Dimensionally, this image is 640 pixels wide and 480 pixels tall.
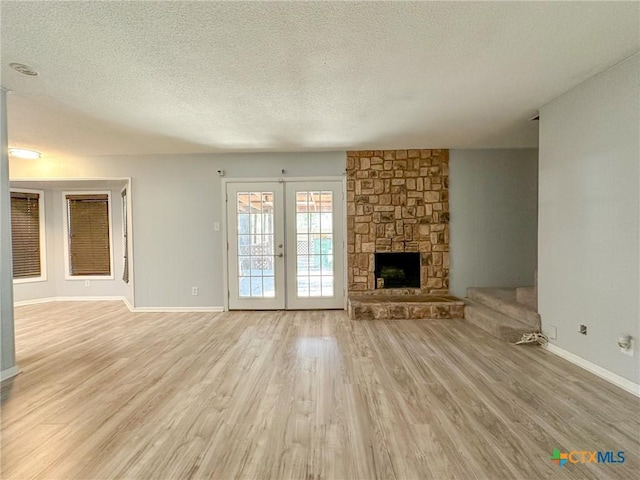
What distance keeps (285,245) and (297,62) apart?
9.88ft

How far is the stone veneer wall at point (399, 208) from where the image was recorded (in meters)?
4.76

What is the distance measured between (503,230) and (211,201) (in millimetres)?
4890

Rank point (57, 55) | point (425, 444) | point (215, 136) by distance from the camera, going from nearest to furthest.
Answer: point (425, 444) < point (57, 55) < point (215, 136)

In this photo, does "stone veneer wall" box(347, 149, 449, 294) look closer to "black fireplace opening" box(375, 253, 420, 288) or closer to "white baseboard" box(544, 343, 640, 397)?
"black fireplace opening" box(375, 253, 420, 288)

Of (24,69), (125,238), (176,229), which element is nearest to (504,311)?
(176,229)

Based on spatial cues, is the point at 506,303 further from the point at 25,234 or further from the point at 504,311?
the point at 25,234

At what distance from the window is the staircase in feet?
21.8

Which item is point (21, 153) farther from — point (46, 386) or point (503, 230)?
point (503, 230)

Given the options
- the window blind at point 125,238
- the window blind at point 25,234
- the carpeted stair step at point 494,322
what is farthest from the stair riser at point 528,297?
the window blind at point 25,234

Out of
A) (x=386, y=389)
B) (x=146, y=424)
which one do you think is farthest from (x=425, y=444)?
(x=146, y=424)

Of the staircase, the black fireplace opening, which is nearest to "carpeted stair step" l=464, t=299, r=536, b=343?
the staircase

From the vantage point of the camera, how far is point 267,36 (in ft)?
6.21

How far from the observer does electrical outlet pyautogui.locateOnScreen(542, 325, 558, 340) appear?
3.00 m

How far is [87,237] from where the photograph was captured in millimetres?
5754
